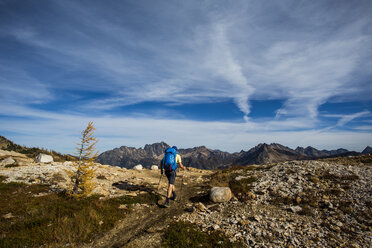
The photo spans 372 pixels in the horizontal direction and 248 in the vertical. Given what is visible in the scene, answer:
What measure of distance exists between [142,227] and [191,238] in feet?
9.39

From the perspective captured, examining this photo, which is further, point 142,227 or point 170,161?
point 170,161

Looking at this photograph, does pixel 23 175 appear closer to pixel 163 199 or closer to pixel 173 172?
pixel 163 199

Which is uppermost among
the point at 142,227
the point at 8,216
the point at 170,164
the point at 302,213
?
the point at 170,164

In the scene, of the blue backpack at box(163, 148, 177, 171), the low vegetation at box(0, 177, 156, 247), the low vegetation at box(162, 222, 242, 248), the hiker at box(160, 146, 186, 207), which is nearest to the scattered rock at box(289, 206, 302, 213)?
the low vegetation at box(162, 222, 242, 248)

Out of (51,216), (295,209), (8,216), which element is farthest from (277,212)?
(8,216)

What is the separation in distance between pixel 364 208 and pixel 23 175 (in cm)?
2604

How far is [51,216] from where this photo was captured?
9352 mm

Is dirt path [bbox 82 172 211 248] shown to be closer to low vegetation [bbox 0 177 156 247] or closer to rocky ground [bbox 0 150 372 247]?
rocky ground [bbox 0 150 372 247]

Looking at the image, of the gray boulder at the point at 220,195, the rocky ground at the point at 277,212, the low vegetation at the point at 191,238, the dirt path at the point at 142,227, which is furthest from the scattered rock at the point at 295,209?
the dirt path at the point at 142,227

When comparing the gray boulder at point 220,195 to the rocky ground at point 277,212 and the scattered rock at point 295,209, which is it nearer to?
the rocky ground at point 277,212

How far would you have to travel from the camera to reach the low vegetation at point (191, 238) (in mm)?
7152

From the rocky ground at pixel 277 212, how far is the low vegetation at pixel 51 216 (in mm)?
885

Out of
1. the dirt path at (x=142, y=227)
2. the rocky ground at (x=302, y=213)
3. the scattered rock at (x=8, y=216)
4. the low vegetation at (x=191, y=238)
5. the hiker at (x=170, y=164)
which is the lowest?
the dirt path at (x=142, y=227)

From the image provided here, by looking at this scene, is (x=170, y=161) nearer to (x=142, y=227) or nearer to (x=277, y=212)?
(x=142, y=227)
